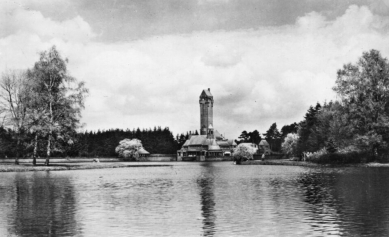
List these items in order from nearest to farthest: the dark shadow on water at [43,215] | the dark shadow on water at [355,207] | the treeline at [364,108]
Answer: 1. the dark shadow on water at [355,207]
2. the dark shadow on water at [43,215]
3. the treeline at [364,108]

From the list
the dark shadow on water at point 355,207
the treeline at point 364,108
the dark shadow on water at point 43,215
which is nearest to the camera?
the dark shadow on water at point 355,207

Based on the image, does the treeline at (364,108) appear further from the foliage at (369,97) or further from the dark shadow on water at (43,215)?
the dark shadow on water at (43,215)

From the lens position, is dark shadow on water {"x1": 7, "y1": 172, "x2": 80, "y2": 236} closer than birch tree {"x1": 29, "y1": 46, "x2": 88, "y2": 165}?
Yes

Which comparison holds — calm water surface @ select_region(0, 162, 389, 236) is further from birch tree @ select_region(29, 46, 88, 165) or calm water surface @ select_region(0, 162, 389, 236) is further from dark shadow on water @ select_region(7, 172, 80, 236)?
birch tree @ select_region(29, 46, 88, 165)

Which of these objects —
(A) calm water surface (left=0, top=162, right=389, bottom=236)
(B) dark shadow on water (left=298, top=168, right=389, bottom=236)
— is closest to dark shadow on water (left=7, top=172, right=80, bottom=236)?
(A) calm water surface (left=0, top=162, right=389, bottom=236)

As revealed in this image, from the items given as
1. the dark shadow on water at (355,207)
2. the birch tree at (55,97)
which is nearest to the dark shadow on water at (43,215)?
the dark shadow on water at (355,207)

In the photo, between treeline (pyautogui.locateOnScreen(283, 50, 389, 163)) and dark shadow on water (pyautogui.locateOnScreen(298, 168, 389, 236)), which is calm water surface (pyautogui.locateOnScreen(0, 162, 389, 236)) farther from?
treeline (pyautogui.locateOnScreen(283, 50, 389, 163))

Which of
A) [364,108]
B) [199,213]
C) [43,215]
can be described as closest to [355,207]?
[199,213]

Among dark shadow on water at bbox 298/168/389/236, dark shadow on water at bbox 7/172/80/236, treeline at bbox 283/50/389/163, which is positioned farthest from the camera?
treeline at bbox 283/50/389/163

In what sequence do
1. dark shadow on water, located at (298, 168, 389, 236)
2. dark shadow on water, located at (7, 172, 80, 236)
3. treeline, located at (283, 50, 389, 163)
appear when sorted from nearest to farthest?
dark shadow on water, located at (298, 168, 389, 236) < dark shadow on water, located at (7, 172, 80, 236) < treeline, located at (283, 50, 389, 163)

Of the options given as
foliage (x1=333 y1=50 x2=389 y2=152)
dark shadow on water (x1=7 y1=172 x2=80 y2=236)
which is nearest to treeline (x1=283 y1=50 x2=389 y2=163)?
foliage (x1=333 y1=50 x2=389 y2=152)

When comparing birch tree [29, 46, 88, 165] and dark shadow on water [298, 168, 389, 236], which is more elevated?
birch tree [29, 46, 88, 165]

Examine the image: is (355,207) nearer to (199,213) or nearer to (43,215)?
(199,213)

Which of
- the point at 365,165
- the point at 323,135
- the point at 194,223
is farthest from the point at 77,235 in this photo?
the point at 323,135
